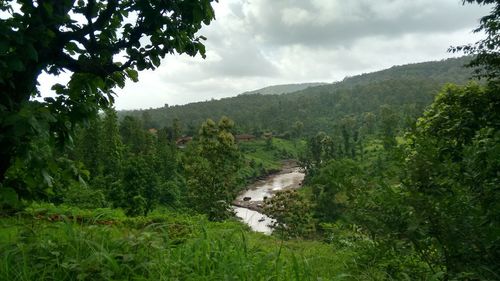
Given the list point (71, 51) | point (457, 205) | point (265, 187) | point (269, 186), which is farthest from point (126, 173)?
point (269, 186)

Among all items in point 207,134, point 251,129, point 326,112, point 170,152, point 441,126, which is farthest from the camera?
point 326,112

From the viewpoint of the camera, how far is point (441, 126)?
9.27 metres

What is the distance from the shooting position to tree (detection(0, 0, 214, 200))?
2826 mm

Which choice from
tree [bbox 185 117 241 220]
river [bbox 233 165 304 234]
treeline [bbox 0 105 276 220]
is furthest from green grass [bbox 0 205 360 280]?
river [bbox 233 165 304 234]

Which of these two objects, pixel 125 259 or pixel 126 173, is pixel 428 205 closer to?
pixel 125 259

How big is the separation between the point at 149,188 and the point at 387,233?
38528mm

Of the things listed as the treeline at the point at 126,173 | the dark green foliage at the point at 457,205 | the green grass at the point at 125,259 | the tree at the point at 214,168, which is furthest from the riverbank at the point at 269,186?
the dark green foliage at the point at 457,205

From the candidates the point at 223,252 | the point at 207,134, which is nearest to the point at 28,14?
the point at 223,252

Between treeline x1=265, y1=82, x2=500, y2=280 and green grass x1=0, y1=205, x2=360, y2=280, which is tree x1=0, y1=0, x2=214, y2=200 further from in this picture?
treeline x1=265, y1=82, x2=500, y2=280

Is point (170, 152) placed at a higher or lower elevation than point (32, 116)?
lower

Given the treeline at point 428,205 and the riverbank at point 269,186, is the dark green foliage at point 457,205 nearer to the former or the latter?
the treeline at point 428,205

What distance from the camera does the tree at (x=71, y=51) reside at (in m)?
2.83

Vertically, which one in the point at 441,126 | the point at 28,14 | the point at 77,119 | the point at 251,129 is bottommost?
the point at 251,129

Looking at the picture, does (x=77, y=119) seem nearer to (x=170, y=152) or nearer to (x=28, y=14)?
(x=28, y=14)
